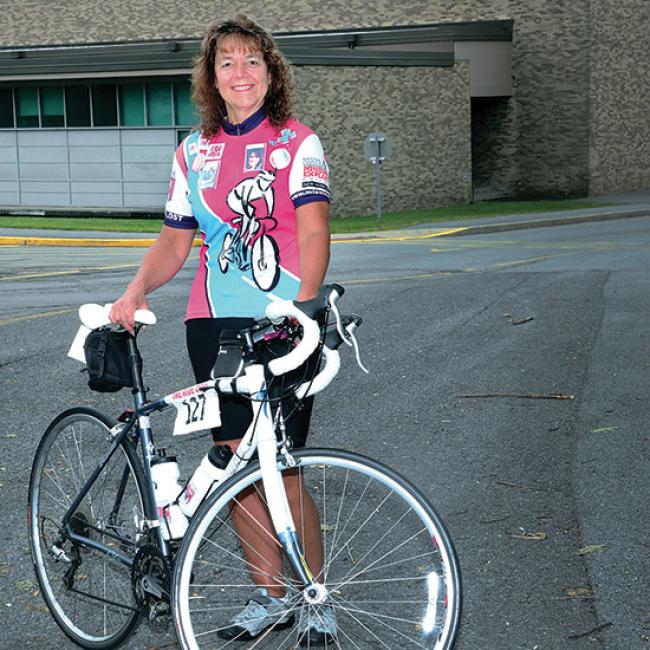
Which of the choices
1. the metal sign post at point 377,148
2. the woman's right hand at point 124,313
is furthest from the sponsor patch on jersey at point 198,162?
the metal sign post at point 377,148

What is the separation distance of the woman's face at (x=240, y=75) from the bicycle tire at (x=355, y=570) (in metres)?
1.22

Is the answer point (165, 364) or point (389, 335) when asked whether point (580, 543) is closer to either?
point (165, 364)

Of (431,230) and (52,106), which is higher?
(52,106)

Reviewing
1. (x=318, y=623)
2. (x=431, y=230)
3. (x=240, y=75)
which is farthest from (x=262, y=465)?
(x=431, y=230)

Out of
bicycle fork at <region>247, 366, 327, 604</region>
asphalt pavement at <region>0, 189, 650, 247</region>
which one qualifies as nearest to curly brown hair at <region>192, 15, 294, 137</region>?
bicycle fork at <region>247, 366, 327, 604</region>

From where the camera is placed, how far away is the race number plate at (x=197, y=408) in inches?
135

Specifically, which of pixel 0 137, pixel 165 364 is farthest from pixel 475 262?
pixel 0 137

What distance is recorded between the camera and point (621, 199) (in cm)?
3731

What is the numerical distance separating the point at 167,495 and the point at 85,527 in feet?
1.64

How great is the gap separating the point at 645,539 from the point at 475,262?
13546 millimetres

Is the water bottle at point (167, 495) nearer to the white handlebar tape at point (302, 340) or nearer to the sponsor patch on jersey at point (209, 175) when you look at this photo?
the white handlebar tape at point (302, 340)

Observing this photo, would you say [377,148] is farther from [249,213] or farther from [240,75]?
[249,213]

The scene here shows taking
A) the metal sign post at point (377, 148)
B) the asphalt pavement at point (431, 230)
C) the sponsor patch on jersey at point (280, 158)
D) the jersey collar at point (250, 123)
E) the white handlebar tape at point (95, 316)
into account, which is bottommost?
the asphalt pavement at point (431, 230)

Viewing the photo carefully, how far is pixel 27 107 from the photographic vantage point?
37375mm
